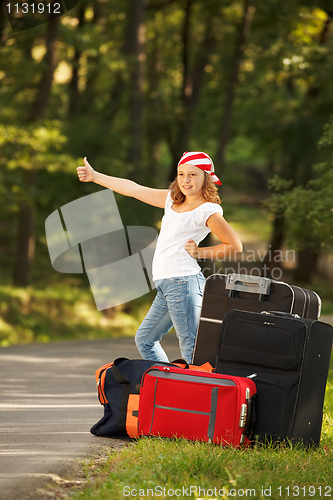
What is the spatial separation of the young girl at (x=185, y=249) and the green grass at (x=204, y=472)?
919mm

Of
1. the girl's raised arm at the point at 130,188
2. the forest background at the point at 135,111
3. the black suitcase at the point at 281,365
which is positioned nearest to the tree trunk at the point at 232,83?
the forest background at the point at 135,111

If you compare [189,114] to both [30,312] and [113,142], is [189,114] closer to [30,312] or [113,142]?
[113,142]

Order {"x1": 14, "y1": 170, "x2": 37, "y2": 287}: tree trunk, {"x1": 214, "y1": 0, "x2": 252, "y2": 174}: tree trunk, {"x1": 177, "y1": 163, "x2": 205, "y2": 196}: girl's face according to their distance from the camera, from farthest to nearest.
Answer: {"x1": 214, "y1": 0, "x2": 252, "y2": 174}: tree trunk → {"x1": 14, "y1": 170, "x2": 37, "y2": 287}: tree trunk → {"x1": 177, "y1": 163, "x2": 205, "y2": 196}: girl's face

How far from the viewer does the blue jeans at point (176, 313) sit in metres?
4.90

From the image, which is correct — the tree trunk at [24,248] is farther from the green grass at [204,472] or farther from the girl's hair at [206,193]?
the green grass at [204,472]

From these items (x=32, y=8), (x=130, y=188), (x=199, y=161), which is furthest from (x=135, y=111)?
(x=199, y=161)

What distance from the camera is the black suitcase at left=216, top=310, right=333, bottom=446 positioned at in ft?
14.4

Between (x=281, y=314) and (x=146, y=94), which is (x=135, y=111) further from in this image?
(x=281, y=314)

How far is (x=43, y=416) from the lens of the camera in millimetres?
5496

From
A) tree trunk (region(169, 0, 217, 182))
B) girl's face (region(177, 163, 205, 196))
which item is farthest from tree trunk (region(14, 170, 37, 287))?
girl's face (region(177, 163, 205, 196))

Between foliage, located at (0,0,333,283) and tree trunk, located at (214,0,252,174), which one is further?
tree trunk, located at (214,0,252,174)

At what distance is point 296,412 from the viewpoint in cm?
437

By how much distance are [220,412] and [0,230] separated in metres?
23.8

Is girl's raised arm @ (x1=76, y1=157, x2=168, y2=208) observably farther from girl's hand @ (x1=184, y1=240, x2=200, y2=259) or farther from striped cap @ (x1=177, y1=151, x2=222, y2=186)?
girl's hand @ (x1=184, y1=240, x2=200, y2=259)
